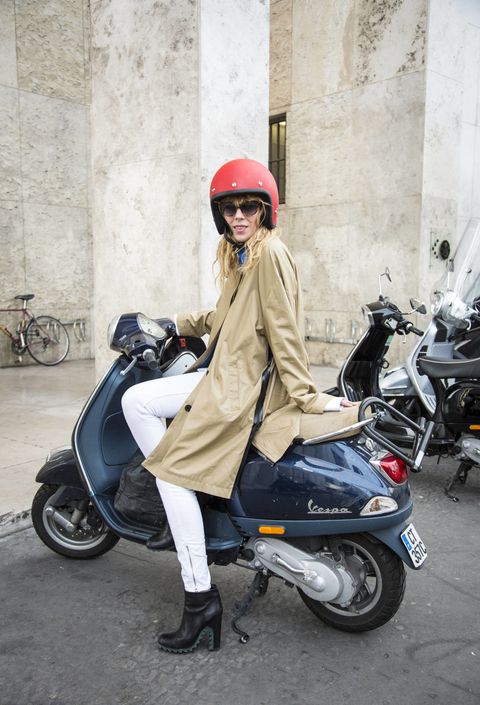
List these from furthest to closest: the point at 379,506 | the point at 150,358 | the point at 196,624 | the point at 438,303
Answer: the point at 438,303, the point at 150,358, the point at 196,624, the point at 379,506

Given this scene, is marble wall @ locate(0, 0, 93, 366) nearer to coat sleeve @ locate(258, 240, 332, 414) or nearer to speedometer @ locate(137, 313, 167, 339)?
speedometer @ locate(137, 313, 167, 339)

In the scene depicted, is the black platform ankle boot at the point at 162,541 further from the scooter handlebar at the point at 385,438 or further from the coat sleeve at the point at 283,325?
the scooter handlebar at the point at 385,438

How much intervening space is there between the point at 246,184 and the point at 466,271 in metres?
3.11

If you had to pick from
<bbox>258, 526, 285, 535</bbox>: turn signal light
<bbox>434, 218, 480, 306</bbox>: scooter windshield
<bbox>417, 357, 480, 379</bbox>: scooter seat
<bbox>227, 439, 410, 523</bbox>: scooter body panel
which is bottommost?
<bbox>258, 526, 285, 535</bbox>: turn signal light

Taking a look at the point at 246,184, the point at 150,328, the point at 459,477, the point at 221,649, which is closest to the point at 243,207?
the point at 246,184

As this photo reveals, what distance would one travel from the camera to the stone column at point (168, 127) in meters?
5.39

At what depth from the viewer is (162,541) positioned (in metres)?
2.62

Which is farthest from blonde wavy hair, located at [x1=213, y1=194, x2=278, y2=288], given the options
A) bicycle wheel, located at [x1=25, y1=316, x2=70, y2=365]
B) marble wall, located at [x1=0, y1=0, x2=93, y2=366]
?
marble wall, located at [x1=0, y1=0, x2=93, y2=366]

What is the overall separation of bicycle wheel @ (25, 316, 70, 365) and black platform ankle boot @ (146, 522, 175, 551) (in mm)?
7533

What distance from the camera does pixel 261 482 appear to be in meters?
2.46

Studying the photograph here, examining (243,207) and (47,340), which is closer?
(243,207)

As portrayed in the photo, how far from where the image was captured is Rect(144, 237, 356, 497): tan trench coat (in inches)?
94.4

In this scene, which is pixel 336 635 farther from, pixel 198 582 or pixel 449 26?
pixel 449 26

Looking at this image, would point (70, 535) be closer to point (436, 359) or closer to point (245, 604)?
point (245, 604)
